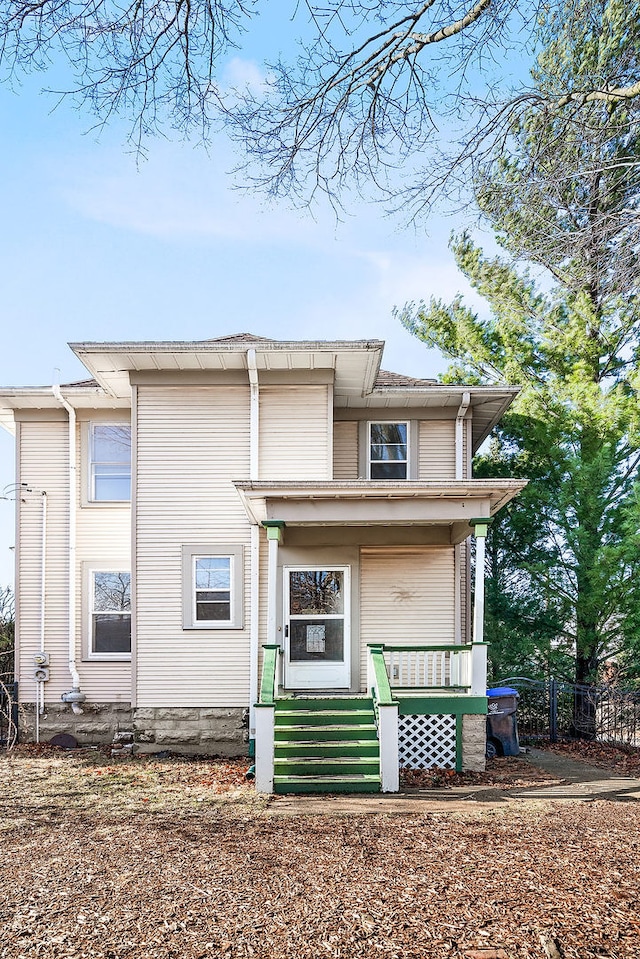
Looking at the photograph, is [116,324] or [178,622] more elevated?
[116,324]

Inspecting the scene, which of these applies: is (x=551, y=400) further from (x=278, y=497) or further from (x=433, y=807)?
(x=433, y=807)

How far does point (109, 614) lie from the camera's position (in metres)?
13.0

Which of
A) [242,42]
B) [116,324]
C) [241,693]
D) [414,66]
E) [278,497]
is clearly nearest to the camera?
[242,42]

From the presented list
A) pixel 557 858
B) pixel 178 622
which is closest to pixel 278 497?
pixel 178 622

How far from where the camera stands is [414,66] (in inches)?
202

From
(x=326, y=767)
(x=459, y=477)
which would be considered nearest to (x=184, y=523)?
→ (x=326, y=767)

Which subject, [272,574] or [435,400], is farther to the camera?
[435,400]

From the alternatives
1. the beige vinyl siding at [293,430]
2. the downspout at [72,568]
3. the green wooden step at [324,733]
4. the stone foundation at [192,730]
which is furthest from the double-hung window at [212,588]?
the downspout at [72,568]

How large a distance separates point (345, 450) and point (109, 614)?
4.93 meters

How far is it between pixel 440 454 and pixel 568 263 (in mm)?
6520

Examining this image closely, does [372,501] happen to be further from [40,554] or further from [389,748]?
[40,554]

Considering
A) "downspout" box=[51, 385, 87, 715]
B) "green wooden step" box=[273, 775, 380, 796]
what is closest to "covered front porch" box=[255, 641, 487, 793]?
"green wooden step" box=[273, 775, 380, 796]

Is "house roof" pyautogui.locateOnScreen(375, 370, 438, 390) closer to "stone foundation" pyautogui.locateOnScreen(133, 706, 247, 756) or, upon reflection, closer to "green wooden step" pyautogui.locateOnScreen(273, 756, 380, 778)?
"stone foundation" pyautogui.locateOnScreen(133, 706, 247, 756)

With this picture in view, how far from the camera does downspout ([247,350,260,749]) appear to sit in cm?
1127
